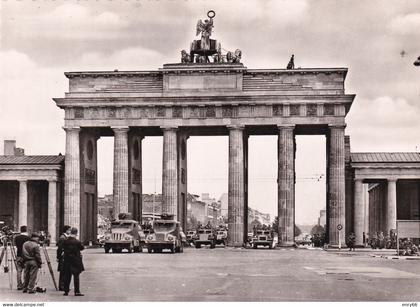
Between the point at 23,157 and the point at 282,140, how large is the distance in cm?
2937

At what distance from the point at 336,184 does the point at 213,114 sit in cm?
1387

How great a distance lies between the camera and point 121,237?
202 feet

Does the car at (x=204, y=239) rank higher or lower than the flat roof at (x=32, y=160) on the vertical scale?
lower

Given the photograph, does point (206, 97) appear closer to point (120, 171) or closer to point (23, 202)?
point (120, 171)

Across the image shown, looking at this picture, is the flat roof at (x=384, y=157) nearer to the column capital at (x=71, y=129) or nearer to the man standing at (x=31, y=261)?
the column capital at (x=71, y=129)

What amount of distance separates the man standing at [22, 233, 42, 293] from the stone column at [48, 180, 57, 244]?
205 ft

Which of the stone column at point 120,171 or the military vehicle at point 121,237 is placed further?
the stone column at point 120,171

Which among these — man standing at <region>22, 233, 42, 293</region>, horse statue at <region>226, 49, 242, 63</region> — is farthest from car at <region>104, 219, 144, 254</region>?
man standing at <region>22, 233, 42, 293</region>

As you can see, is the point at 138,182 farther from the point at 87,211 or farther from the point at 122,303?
the point at 122,303

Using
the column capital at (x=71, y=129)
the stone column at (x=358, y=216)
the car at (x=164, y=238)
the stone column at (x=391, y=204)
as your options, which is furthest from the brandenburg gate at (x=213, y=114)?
the car at (x=164, y=238)

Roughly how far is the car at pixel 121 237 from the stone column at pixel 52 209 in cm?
2390

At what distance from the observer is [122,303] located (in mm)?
18812

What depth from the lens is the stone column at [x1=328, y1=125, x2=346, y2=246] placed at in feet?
265

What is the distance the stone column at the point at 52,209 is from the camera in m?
85.3
